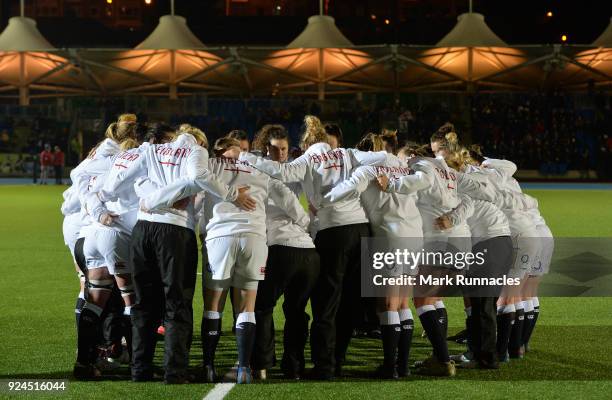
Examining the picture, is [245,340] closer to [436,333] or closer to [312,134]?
[436,333]

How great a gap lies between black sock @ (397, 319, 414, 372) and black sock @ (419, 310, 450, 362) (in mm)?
140

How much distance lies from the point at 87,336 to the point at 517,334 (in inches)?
142

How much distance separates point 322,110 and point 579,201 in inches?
606

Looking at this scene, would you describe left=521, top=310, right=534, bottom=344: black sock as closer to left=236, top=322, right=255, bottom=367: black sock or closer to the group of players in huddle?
the group of players in huddle

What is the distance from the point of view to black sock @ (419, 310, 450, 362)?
7.49 metres

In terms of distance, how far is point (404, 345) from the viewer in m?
7.46

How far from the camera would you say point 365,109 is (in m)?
41.4

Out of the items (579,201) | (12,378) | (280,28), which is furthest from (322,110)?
(12,378)

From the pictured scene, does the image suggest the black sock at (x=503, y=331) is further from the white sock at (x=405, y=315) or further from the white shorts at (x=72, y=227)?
the white shorts at (x=72, y=227)

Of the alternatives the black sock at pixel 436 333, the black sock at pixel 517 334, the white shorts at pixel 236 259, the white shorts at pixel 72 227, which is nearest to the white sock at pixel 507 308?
the black sock at pixel 517 334

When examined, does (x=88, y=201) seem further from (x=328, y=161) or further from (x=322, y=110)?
(x=322, y=110)

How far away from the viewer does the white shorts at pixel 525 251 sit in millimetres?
8438

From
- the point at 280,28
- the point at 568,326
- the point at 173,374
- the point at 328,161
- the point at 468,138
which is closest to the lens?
the point at 173,374

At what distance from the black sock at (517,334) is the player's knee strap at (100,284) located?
3.42 meters
